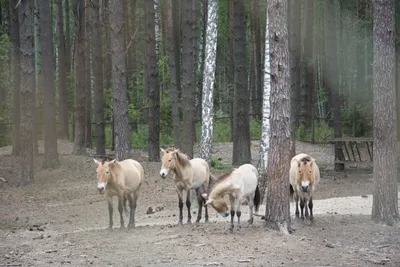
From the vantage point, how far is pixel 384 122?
12.9 meters

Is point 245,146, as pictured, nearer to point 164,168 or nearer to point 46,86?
point 46,86

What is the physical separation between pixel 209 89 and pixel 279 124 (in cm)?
530

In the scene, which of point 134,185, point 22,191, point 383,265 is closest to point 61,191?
point 22,191

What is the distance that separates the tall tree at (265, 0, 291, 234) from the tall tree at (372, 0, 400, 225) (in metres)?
2.42

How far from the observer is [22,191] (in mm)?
18781

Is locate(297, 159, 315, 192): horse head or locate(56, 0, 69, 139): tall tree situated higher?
locate(56, 0, 69, 139): tall tree

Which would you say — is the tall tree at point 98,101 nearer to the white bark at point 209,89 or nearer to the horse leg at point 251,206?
the white bark at point 209,89

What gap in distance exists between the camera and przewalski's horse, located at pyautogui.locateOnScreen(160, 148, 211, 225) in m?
12.1

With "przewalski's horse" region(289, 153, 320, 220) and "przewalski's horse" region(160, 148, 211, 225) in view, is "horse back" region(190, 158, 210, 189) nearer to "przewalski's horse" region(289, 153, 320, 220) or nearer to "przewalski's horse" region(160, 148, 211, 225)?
"przewalski's horse" region(160, 148, 211, 225)

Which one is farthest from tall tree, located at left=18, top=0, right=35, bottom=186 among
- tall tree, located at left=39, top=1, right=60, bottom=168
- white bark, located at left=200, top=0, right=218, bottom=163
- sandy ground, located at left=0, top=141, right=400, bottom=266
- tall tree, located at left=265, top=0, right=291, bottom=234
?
tall tree, located at left=265, top=0, right=291, bottom=234

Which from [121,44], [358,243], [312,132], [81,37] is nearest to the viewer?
[358,243]

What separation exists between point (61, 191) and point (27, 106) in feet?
9.63

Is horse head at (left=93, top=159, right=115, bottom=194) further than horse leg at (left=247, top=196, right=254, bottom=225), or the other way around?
horse leg at (left=247, top=196, right=254, bottom=225)

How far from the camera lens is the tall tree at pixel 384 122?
42.3 ft
